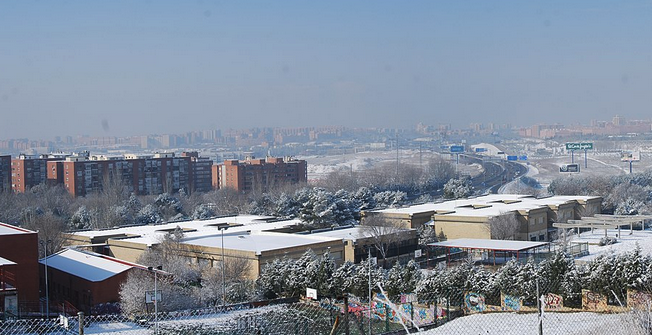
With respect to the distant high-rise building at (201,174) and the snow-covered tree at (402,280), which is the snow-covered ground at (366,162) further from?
the snow-covered tree at (402,280)

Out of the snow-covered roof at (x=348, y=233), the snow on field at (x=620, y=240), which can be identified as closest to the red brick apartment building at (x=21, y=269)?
the snow-covered roof at (x=348, y=233)

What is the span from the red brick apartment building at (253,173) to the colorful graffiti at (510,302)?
30116mm

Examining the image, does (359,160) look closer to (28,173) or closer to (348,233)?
(28,173)

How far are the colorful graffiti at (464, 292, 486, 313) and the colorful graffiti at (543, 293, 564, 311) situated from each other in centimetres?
76

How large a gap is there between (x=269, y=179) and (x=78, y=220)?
63.0ft

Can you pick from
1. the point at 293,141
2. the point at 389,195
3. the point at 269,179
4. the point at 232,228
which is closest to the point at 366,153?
the point at 293,141

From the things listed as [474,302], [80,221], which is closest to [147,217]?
[80,221]

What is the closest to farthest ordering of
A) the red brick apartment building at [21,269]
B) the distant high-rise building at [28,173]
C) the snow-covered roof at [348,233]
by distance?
the red brick apartment building at [21,269], the snow-covered roof at [348,233], the distant high-rise building at [28,173]

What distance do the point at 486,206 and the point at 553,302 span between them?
45.1 feet

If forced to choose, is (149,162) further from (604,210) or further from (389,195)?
(604,210)

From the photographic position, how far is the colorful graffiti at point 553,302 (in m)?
8.09

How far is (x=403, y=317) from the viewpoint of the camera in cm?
746

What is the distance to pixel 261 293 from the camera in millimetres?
11281

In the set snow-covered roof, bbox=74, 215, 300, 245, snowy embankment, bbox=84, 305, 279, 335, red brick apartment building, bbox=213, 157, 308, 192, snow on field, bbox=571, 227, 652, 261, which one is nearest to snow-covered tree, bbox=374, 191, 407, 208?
snow-covered roof, bbox=74, 215, 300, 245
